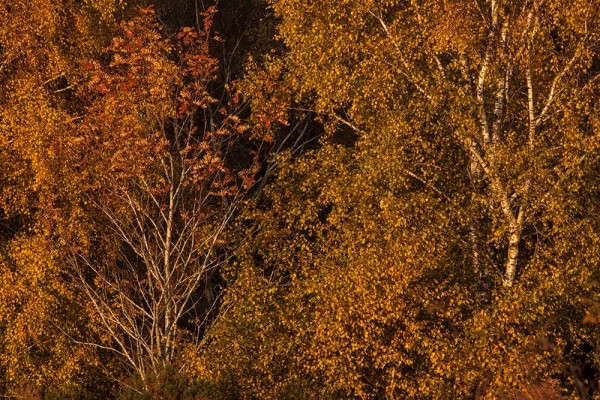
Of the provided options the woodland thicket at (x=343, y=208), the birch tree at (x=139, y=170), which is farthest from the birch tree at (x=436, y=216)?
the birch tree at (x=139, y=170)

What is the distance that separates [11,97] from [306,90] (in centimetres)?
680

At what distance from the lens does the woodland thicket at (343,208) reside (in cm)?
1819

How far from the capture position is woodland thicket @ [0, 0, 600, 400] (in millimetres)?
18188

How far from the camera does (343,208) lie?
67.1 ft

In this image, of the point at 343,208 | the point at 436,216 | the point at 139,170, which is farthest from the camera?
the point at 343,208

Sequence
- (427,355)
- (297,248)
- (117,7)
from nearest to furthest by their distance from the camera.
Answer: (427,355) < (297,248) < (117,7)

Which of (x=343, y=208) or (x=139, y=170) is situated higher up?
(x=139, y=170)

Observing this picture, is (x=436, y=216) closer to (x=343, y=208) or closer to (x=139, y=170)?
(x=343, y=208)

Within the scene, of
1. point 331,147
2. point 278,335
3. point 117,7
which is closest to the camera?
point 278,335

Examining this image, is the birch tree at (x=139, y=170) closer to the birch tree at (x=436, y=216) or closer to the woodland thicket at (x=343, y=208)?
the woodland thicket at (x=343, y=208)

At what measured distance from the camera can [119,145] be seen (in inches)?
834

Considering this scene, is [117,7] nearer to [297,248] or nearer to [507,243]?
[297,248]

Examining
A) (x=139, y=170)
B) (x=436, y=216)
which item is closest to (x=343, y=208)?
(x=436, y=216)

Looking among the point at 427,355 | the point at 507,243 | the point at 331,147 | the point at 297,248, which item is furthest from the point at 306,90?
the point at 427,355
